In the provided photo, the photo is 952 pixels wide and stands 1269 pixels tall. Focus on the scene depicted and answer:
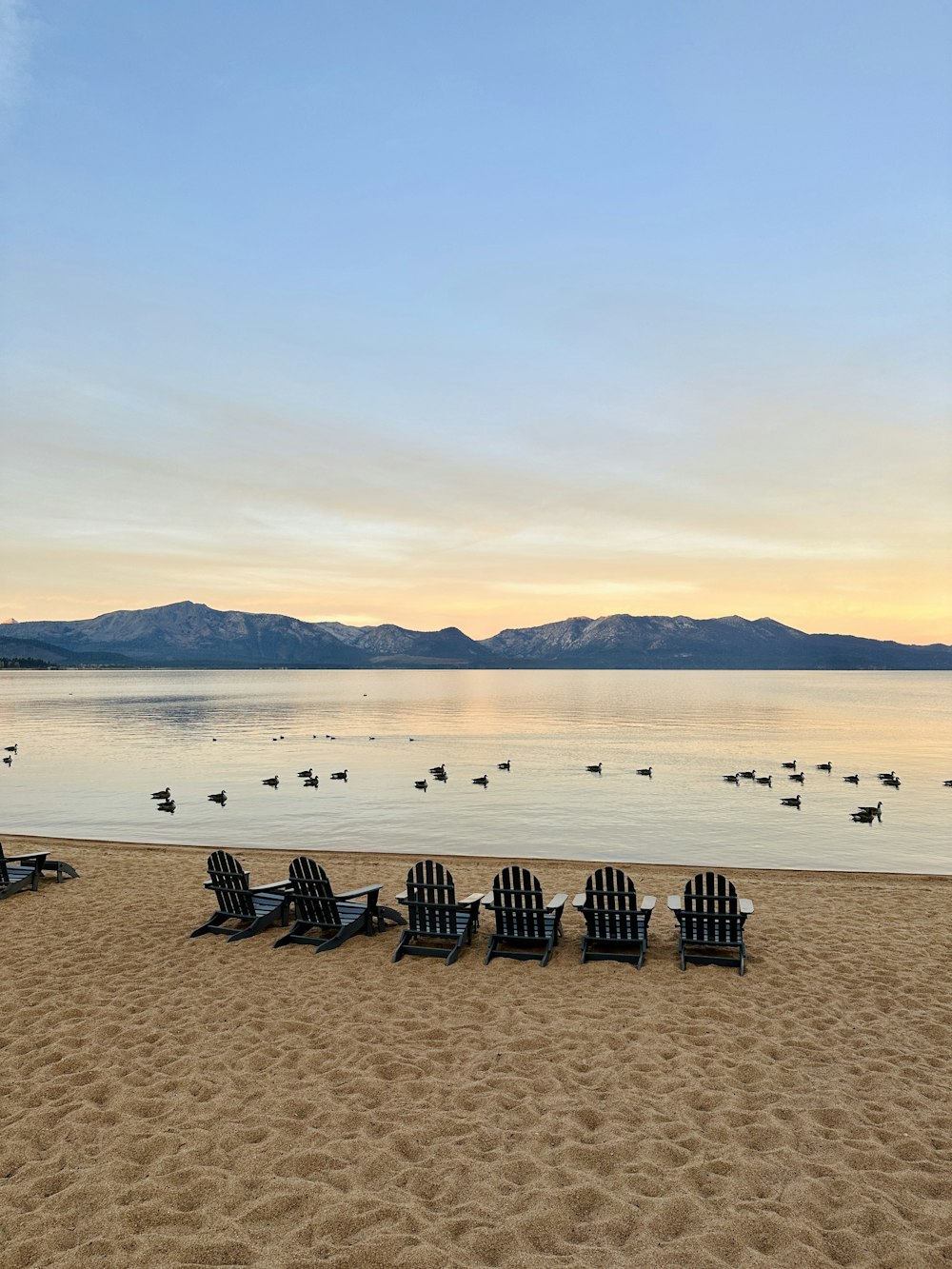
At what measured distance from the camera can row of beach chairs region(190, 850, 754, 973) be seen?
9.91 m

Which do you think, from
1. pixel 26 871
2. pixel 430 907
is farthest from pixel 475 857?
pixel 26 871

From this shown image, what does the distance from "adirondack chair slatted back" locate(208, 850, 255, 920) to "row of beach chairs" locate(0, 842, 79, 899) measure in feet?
14.2

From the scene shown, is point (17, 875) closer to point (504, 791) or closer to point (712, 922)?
point (712, 922)

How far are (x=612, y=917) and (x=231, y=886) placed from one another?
546 centimetres

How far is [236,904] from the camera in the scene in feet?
37.4

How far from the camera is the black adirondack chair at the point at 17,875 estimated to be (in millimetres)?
13547

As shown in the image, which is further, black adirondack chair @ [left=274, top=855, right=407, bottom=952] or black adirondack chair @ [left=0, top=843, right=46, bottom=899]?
black adirondack chair @ [left=0, top=843, right=46, bottom=899]

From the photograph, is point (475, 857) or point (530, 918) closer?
point (530, 918)

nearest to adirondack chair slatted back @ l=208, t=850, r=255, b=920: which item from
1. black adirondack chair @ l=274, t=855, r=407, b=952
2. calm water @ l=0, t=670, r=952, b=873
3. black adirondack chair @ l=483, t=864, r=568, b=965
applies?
black adirondack chair @ l=274, t=855, r=407, b=952

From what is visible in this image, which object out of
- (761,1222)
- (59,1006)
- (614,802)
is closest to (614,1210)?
(761,1222)

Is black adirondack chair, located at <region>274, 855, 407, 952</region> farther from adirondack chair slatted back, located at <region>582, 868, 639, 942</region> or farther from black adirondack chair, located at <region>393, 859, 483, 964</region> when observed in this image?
adirondack chair slatted back, located at <region>582, 868, 639, 942</region>

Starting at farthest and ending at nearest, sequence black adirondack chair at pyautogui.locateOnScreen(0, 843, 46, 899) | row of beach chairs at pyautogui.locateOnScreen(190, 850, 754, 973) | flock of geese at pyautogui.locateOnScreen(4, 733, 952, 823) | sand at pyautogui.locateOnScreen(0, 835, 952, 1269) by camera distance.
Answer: flock of geese at pyautogui.locateOnScreen(4, 733, 952, 823) → black adirondack chair at pyautogui.locateOnScreen(0, 843, 46, 899) → row of beach chairs at pyautogui.locateOnScreen(190, 850, 754, 973) → sand at pyautogui.locateOnScreen(0, 835, 952, 1269)

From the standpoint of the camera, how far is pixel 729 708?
108 metres

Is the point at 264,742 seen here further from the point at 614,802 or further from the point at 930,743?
the point at 930,743
